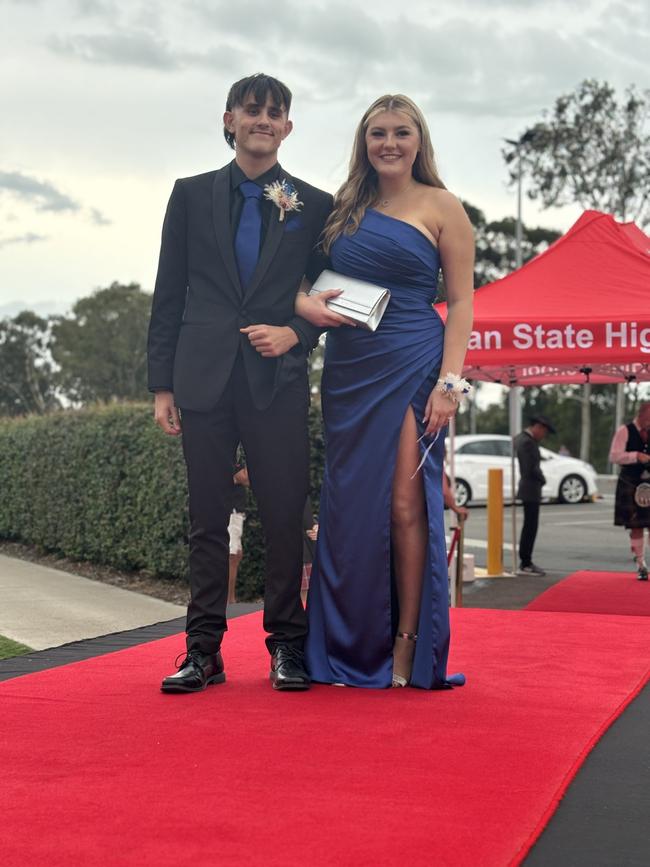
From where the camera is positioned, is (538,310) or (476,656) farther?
(538,310)

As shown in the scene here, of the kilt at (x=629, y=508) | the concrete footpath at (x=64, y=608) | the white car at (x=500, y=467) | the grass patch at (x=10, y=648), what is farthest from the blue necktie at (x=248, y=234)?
the white car at (x=500, y=467)

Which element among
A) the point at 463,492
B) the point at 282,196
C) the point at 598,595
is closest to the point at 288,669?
the point at 282,196

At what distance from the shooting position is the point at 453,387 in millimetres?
4008

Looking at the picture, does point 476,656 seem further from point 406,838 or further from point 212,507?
point 406,838

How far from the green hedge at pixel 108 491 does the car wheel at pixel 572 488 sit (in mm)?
13338

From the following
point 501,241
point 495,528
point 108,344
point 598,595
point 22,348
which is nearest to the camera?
point 598,595

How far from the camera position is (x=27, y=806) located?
2.62 meters

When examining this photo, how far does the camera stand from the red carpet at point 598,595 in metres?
8.02

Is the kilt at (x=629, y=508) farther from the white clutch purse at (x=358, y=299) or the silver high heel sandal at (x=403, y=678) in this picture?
the white clutch purse at (x=358, y=299)

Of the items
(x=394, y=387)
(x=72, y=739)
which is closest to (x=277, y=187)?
(x=394, y=387)

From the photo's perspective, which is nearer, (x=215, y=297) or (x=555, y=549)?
(x=215, y=297)

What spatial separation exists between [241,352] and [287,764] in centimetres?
152

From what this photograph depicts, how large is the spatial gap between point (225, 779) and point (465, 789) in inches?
22.0

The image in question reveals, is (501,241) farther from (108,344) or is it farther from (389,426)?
(389,426)
